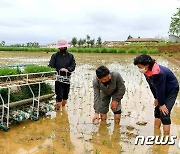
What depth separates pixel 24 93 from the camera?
19.2 ft

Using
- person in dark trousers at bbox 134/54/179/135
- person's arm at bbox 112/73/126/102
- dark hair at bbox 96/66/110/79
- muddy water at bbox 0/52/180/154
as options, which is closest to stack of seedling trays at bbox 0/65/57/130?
muddy water at bbox 0/52/180/154

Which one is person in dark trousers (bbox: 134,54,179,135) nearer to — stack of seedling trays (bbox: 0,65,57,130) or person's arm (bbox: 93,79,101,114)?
person's arm (bbox: 93,79,101,114)

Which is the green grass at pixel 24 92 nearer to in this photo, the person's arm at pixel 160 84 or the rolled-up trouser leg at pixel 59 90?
the rolled-up trouser leg at pixel 59 90

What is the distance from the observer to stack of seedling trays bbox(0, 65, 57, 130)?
5238mm

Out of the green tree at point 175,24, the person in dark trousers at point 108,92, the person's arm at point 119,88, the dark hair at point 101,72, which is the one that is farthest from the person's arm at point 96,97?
the green tree at point 175,24

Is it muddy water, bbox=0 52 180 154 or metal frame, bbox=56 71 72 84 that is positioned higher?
metal frame, bbox=56 71 72 84

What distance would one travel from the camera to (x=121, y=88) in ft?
17.3

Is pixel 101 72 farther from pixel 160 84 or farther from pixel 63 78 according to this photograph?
pixel 63 78

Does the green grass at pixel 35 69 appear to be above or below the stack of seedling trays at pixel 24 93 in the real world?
above

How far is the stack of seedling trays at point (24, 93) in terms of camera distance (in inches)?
206

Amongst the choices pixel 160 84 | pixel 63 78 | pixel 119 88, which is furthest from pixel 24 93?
pixel 160 84

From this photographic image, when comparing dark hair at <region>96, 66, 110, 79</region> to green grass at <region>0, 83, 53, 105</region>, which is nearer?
dark hair at <region>96, 66, 110, 79</region>

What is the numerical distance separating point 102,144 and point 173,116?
92.6 inches

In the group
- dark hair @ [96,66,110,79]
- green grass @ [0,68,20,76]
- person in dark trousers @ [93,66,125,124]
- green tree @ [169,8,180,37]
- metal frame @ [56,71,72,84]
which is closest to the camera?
dark hair @ [96,66,110,79]
